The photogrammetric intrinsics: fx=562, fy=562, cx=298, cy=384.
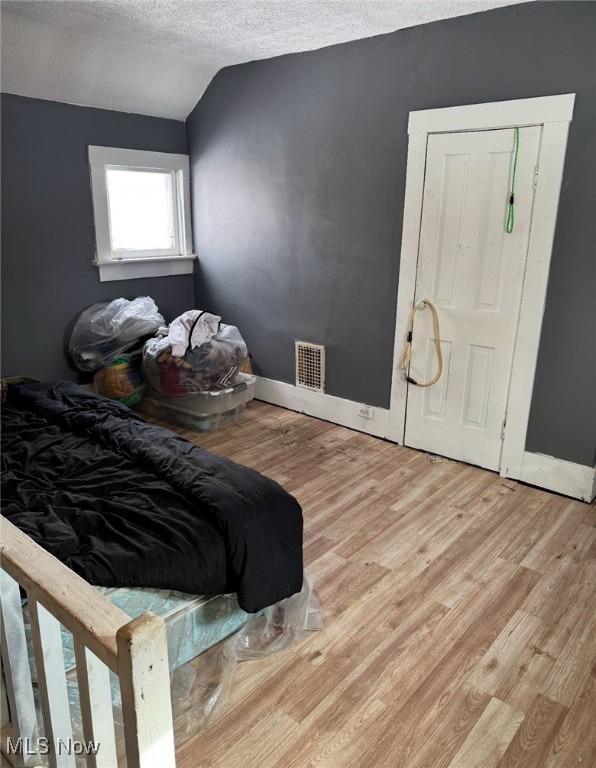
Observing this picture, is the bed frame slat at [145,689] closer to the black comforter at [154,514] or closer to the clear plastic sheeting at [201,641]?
the clear plastic sheeting at [201,641]

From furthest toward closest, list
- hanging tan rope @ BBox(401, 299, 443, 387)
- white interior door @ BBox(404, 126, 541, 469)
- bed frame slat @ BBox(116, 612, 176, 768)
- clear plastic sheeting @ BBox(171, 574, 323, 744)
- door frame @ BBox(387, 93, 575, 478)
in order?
hanging tan rope @ BBox(401, 299, 443, 387)
white interior door @ BBox(404, 126, 541, 469)
door frame @ BBox(387, 93, 575, 478)
clear plastic sheeting @ BBox(171, 574, 323, 744)
bed frame slat @ BBox(116, 612, 176, 768)

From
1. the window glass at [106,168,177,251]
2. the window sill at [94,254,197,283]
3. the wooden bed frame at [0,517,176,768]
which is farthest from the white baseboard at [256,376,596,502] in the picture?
the wooden bed frame at [0,517,176,768]

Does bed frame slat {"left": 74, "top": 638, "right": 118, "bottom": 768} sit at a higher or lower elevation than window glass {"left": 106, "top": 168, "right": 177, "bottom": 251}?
lower

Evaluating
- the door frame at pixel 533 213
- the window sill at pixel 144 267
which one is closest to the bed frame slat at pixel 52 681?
the door frame at pixel 533 213

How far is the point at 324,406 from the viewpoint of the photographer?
167 inches

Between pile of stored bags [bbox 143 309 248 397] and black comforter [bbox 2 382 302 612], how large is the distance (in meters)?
1.27

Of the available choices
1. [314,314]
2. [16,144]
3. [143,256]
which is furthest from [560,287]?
[16,144]

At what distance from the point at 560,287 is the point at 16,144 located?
3510 millimetres

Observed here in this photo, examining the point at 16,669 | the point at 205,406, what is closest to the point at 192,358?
the point at 205,406

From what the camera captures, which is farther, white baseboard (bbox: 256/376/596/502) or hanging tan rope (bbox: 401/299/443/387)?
hanging tan rope (bbox: 401/299/443/387)

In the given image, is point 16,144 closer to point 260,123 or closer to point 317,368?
point 260,123

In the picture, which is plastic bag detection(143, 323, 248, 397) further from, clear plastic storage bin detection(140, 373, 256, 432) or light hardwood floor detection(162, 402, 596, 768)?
light hardwood floor detection(162, 402, 596, 768)

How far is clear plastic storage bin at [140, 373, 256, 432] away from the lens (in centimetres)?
398

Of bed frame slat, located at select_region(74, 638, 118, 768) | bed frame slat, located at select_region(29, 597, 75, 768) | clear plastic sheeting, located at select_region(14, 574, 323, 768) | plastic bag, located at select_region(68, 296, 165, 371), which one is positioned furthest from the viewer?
plastic bag, located at select_region(68, 296, 165, 371)
